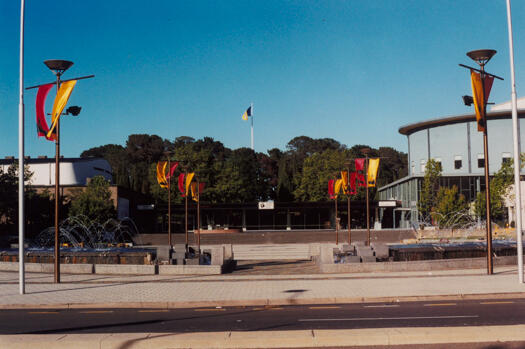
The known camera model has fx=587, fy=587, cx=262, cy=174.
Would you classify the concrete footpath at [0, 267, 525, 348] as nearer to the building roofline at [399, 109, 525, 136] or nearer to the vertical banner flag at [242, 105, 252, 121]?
the building roofline at [399, 109, 525, 136]

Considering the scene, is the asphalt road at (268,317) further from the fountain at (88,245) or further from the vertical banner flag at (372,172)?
the vertical banner flag at (372,172)

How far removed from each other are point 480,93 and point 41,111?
15.6m

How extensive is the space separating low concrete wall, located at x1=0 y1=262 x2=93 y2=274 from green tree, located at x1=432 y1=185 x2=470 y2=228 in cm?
4458

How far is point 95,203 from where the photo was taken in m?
56.8

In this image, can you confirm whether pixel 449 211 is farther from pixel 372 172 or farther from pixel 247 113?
pixel 247 113

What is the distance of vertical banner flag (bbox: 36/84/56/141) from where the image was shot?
1983 cm

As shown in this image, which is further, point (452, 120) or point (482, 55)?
point (452, 120)

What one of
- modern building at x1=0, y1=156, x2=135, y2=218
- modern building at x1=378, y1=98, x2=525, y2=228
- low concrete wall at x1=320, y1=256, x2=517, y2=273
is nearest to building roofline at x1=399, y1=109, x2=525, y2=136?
modern building at x1=378, y1=98, x2=525, y2=228

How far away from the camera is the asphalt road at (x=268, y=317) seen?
12.1 m

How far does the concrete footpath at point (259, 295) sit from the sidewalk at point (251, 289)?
3 cm

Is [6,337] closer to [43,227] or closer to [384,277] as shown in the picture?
[384,277]

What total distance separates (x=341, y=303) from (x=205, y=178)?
63.7 m

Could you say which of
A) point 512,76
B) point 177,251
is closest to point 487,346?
point 512,76

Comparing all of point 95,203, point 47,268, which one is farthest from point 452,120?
point 47,268
